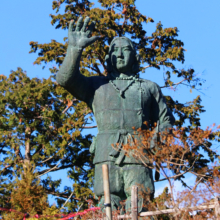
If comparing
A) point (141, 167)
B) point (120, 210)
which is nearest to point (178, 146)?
A: point (141, 167)

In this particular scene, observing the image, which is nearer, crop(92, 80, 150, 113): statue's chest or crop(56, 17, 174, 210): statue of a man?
crop(56, 17, 174, 210): statue of a man

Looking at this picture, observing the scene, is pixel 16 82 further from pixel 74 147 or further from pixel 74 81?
pixel 74 81

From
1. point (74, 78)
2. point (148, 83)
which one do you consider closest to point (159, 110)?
point (148, 83)

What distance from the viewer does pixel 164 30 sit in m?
19.7

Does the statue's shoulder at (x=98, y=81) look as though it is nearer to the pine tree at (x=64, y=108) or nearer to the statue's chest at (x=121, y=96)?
the statue's chest at (x=121, y=96)

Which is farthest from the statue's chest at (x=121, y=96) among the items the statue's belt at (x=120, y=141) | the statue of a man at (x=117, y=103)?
the statue's belt at (x=120, y=141)

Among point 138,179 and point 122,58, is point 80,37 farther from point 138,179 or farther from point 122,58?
point 138,179

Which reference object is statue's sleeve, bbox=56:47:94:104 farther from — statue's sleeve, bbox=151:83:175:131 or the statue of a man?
statue's sleeve, bbox=151:83:175:131

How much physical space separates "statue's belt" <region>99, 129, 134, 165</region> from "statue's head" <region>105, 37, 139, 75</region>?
1133 mm

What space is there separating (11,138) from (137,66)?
10.0m

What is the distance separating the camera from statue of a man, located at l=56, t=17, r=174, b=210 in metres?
8.59

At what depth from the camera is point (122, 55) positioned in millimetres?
9234

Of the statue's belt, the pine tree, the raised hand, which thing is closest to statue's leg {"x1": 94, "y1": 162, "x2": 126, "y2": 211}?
the statue's belt

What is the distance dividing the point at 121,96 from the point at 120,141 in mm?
782
